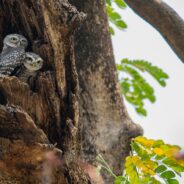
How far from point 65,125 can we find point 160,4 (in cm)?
155

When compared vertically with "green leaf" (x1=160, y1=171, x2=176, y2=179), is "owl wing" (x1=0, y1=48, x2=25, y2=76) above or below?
below

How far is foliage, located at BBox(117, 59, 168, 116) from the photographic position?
5566 mm

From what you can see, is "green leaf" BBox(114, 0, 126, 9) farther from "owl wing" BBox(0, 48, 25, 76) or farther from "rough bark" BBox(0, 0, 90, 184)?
"rough bark" BBox(0, 0, 90, 184)

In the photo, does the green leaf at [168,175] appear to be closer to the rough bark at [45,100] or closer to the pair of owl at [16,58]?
the rough bark at [45,100]

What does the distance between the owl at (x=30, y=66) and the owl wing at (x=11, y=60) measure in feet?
0.24

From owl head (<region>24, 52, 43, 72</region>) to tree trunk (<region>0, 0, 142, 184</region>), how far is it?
0.15 feet

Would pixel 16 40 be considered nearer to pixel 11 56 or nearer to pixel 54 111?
pixel 11 56

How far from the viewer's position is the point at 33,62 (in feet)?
12.7

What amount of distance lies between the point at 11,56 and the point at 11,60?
0.04 meters

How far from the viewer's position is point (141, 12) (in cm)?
477

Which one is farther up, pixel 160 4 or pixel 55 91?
pixel 160 4

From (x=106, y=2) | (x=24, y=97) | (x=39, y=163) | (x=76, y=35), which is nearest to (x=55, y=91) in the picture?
(x=24, y=97)

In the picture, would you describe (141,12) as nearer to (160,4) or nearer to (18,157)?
(160,4)

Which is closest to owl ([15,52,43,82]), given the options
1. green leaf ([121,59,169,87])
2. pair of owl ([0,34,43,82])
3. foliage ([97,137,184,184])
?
pair of owl ([0,34,43,82])
